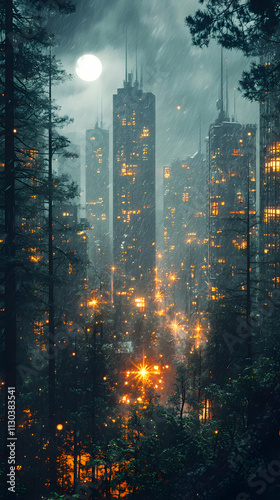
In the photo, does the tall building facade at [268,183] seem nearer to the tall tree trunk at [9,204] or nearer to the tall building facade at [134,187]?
the tall tree trunk at [9,204]

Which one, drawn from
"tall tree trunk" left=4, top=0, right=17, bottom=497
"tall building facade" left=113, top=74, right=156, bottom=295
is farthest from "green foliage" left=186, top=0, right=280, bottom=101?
"tall building facade" left=113, top=74, right=156, bottom=295

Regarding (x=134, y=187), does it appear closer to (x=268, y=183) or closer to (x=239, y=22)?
(x=268, y=183)

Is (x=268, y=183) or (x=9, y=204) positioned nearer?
(x=9, y=204)

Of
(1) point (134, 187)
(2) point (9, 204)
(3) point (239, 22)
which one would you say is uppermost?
(1) point (134, 187)

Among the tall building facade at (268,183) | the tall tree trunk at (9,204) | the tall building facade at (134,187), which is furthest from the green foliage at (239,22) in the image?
the tall building facade at (134,187)

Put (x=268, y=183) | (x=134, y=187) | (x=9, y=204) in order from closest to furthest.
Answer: (x=9, y=204)
(x=268, y=183)
(x=134, y=187)

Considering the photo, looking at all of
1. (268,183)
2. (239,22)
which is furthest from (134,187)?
(239,22)

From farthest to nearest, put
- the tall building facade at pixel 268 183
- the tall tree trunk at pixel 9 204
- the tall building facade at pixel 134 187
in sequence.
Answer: the tall building facade at pixel 134 187 → the tall building facade at pixel 268 183 → the tall tree trunk at pixel 9 204

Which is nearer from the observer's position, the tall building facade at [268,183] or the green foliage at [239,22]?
the green foliage at [239,22]

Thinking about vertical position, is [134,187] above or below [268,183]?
above
